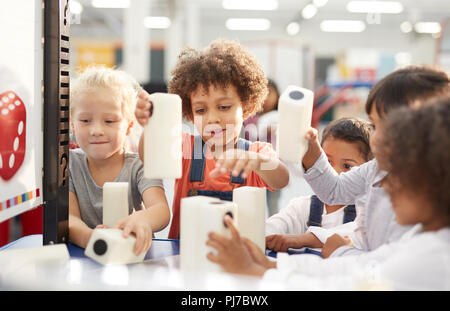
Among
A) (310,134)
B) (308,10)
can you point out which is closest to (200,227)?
(310,134)

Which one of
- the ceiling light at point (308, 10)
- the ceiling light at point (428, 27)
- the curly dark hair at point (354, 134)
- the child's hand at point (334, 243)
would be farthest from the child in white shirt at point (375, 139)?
the ceiling light at point (428, 27)

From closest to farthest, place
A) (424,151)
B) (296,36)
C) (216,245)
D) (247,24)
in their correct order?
(424,151) → (216,245) → (247,24) → (296,36)

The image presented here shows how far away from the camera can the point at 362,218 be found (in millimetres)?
845

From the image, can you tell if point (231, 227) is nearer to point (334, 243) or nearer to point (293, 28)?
point (334, 243)

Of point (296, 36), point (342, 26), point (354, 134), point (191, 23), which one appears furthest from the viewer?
point (296, 36)

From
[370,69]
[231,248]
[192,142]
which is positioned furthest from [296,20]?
[231,248]

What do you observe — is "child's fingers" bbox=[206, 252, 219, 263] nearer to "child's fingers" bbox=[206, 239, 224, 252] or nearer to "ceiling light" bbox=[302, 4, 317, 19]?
"child's fingers" bbox=[206, 239, 224, 252]

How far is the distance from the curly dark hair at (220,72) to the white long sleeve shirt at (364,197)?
0.29 m

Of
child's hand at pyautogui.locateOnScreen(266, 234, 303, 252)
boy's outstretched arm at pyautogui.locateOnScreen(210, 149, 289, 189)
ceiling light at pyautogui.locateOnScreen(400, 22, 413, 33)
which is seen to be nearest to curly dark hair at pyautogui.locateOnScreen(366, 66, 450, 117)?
boy's outstretched arm at pyautogui.locateOnScreen(210, 149, 289, 189)

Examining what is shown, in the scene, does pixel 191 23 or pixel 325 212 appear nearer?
pixel 325 212

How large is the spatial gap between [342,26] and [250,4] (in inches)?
118

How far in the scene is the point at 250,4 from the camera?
763cm

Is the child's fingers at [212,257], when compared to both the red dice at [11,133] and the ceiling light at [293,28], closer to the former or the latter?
the red dice at [11,133]
